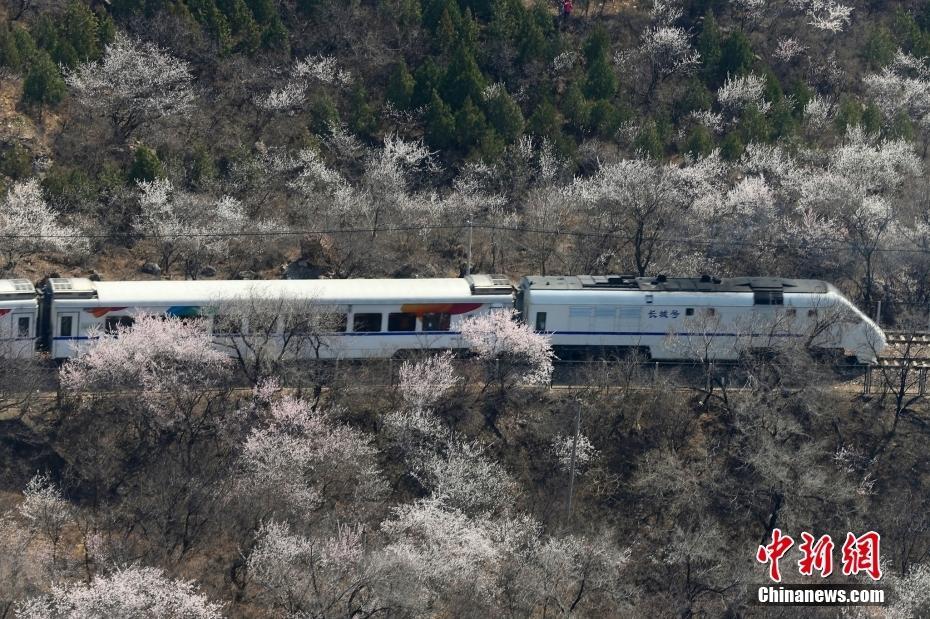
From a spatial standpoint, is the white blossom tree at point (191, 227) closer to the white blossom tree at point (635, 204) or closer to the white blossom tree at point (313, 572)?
the white blossom tree at point (635, 204)

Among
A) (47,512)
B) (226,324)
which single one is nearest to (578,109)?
(226,324)

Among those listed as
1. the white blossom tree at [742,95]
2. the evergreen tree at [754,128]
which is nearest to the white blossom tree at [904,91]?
the white blossom tree at [742,95]

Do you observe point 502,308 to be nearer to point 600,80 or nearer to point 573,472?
point 573,472

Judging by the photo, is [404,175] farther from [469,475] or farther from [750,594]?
[750,594]

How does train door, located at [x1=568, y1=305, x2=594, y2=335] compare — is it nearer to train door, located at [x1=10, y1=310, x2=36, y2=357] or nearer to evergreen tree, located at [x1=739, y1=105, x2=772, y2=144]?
train door, located at [x1=10, y1=310, x2=36, y2=357]

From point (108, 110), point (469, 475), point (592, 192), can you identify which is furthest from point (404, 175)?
point (469, 475)

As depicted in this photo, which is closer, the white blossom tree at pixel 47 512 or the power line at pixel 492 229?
the white blossom tree at pixel 47 512
